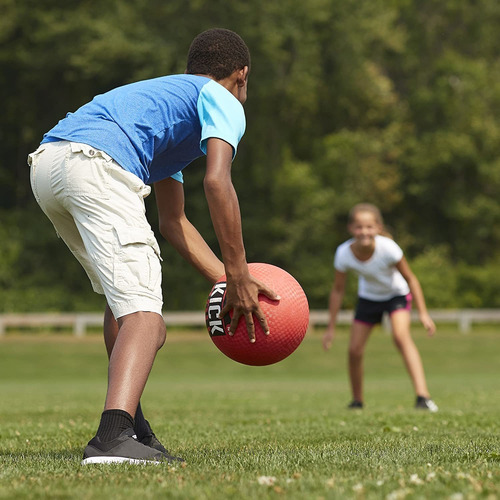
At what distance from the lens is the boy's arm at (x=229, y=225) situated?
463cm

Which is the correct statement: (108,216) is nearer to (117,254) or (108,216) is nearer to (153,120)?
(117,254)

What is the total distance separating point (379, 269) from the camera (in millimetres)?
10453

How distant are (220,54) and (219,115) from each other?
1.68 feet

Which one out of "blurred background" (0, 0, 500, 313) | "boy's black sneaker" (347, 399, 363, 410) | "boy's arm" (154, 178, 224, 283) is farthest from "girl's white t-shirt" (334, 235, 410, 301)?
"blurred background" (0, 0, 500, 313)

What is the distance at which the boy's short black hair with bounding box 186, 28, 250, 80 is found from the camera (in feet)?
16.6

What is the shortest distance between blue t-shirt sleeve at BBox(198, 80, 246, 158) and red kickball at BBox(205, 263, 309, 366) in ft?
2.82

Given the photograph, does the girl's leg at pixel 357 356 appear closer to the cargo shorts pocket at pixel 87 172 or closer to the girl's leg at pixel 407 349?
the girl's leg at pixel 407 349

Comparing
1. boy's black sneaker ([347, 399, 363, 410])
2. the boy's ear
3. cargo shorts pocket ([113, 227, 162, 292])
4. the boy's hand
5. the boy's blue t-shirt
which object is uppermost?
the boy's ear

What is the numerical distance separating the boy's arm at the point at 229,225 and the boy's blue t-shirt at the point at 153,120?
0.11 metres

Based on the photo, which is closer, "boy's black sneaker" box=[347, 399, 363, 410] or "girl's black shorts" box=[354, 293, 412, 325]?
"boy's black sneaker" box=[347, 399, 363, 410]

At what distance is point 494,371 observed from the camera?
1053 inches

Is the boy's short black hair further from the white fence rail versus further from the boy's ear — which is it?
the white fence rail

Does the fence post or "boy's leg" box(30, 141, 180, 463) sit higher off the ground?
"boy's leg" box(30, 141, 180, 463)

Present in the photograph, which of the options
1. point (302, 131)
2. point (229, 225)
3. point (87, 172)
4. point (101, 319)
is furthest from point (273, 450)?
point (302, 131)
